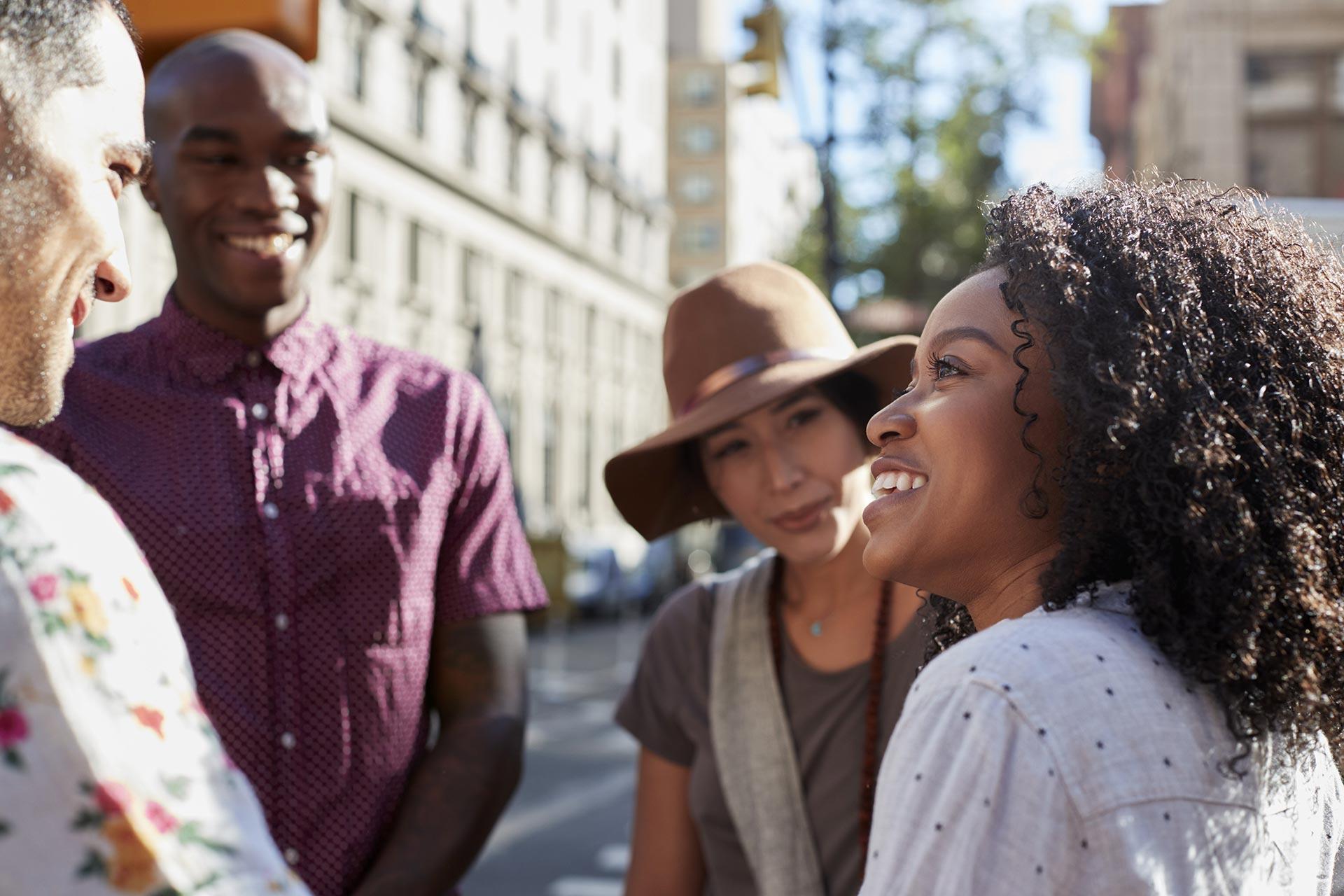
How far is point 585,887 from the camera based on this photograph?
337 inches

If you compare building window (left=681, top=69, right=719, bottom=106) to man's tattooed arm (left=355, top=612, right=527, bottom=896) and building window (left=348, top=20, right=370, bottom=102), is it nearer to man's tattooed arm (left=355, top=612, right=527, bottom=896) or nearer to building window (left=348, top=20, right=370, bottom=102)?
building window (left=348, top=20, right=370, bottom=102)

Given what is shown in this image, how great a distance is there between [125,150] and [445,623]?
4.36 ft

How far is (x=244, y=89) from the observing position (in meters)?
2.71

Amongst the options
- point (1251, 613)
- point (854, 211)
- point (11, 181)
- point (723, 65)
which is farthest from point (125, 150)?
point (723, 65)

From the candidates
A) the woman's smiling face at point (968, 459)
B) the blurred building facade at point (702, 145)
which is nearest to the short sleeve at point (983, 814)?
the woman's smiling face at point (968, 459)

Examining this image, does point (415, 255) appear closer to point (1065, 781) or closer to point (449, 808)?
point (449, 808)

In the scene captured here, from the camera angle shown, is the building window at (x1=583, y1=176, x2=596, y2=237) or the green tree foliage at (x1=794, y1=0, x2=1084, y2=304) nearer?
the green tree foliage at (x1=794, y1=0, x2=1084, y2=304)

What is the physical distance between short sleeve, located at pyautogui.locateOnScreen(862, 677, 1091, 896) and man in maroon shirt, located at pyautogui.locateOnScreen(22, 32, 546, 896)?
122 centimetres

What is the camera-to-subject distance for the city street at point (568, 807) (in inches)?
344

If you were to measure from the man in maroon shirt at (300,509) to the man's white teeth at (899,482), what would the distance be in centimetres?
94

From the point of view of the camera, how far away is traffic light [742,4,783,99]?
38.3 ft

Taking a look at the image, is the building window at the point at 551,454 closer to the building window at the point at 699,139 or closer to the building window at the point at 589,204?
the building window at the point at 589,204

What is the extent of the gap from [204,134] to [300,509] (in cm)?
67

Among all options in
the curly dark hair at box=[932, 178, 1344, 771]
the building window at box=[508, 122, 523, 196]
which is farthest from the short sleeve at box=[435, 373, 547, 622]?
the building window at box=[508, 122, 523, 196]
